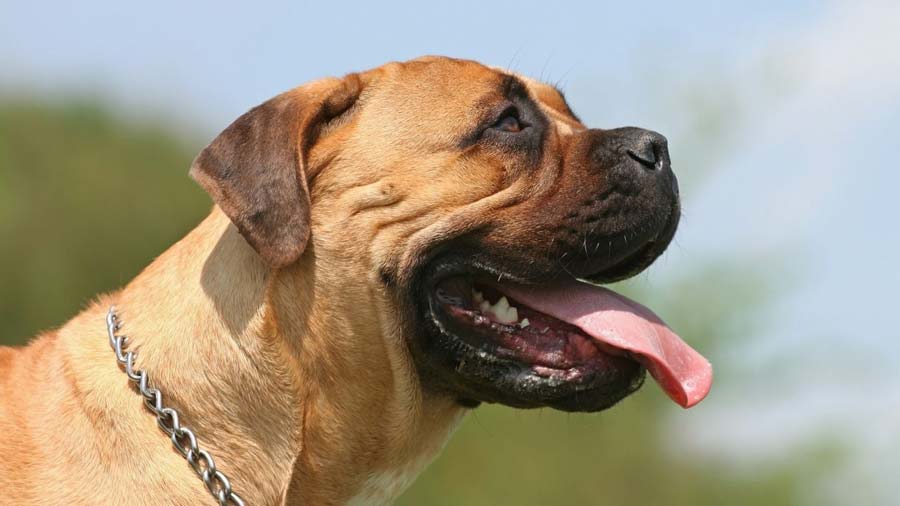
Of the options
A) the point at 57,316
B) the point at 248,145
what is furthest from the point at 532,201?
the point at 57,316

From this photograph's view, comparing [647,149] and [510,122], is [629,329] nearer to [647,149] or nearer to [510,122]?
[647,149]

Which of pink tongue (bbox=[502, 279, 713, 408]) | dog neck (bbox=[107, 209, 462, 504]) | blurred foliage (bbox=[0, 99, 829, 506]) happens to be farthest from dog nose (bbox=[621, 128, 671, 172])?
blurred foliage (bbox=[0, 99, 829, 506])

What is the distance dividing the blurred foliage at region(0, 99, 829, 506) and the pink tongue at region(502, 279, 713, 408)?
12882 millimetres

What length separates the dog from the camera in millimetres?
3994

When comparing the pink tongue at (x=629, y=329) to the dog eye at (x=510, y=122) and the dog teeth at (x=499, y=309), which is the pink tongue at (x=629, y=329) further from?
the dog eye at (x=510, y=122)

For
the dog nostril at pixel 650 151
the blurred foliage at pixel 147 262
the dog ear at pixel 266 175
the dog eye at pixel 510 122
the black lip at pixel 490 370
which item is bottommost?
the blurred foliage at pixel 147 262

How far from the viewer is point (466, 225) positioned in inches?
167

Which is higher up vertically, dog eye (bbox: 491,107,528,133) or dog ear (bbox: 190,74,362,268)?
dog ear (bbox: 190,74,362,268)

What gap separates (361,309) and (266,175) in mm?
524

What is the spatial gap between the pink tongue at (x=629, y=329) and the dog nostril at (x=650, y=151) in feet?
1.53

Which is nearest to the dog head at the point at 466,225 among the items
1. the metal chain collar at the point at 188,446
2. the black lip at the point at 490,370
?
the black lip at the point at 490,370

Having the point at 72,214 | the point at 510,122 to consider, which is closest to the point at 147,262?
the point at 72,214

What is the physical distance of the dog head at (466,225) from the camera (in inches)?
163

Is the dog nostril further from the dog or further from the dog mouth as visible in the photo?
the dog mouth
